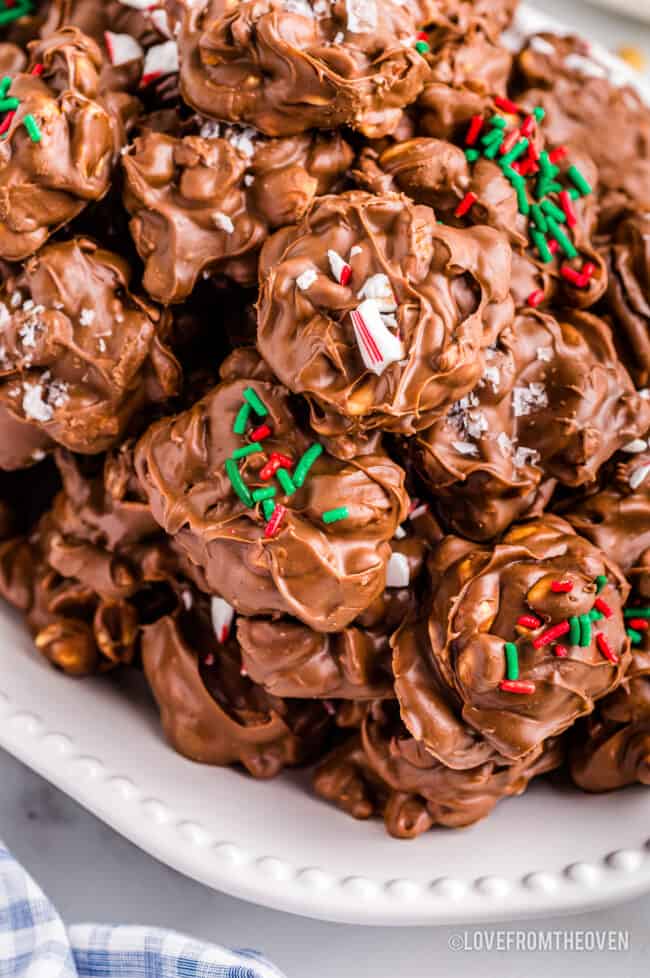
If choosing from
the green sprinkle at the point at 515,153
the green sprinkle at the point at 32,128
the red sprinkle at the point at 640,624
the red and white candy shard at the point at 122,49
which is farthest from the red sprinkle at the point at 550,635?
the red and white candy shard at the point at 122,49

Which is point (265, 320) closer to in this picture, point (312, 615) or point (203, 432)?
point (203, 432)

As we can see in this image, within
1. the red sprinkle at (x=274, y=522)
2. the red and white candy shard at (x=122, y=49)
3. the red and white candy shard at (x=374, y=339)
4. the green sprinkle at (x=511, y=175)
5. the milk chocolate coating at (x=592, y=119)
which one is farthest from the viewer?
the milk chocolate coating at (x=592, y=119)

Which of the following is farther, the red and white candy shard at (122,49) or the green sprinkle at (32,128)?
the red and white candy shard at (122,49)

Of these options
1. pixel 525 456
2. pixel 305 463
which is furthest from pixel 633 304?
pixel 305 463

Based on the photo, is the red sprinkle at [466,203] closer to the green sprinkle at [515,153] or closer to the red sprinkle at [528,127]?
the green sprinkle at [515,153]

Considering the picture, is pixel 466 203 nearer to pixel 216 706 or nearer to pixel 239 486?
pixel 239 486

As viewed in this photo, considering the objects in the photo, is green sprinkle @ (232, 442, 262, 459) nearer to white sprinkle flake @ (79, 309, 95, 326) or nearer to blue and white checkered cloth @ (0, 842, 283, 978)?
white sprinkle flake @ (79, 309, 95, 326)
